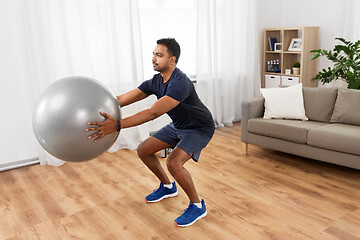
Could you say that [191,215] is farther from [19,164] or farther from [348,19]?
[348,19]

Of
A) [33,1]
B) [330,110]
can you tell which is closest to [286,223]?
[330,110]

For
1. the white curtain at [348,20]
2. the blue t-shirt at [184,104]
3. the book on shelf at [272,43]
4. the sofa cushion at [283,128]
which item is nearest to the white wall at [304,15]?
the white curtain at [348,20]

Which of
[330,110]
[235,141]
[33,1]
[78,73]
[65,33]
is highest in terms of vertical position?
[33,1]

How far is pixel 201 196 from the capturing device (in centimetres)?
279

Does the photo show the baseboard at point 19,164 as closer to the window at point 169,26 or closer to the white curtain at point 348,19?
the window at point 169,26

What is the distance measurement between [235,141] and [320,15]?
2410 mm

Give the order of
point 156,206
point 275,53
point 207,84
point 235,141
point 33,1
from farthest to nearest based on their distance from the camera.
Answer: point 275,53, point 207,84, point 235,141, point 33,1, point 156,206

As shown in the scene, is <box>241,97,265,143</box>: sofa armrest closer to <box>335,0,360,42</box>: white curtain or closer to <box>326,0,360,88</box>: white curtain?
<box>326,0,360,88</box>: white curtain

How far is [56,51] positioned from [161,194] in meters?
1.87

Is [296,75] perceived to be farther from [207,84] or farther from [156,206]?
[156,206]

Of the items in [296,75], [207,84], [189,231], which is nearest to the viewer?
[189,231]

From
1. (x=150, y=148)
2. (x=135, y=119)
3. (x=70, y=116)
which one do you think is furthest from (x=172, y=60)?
(x=70, y=116)

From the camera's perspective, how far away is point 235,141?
4.22 m

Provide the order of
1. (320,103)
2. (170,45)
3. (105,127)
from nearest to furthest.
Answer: (105,127) → (170,45) → (320,103)
